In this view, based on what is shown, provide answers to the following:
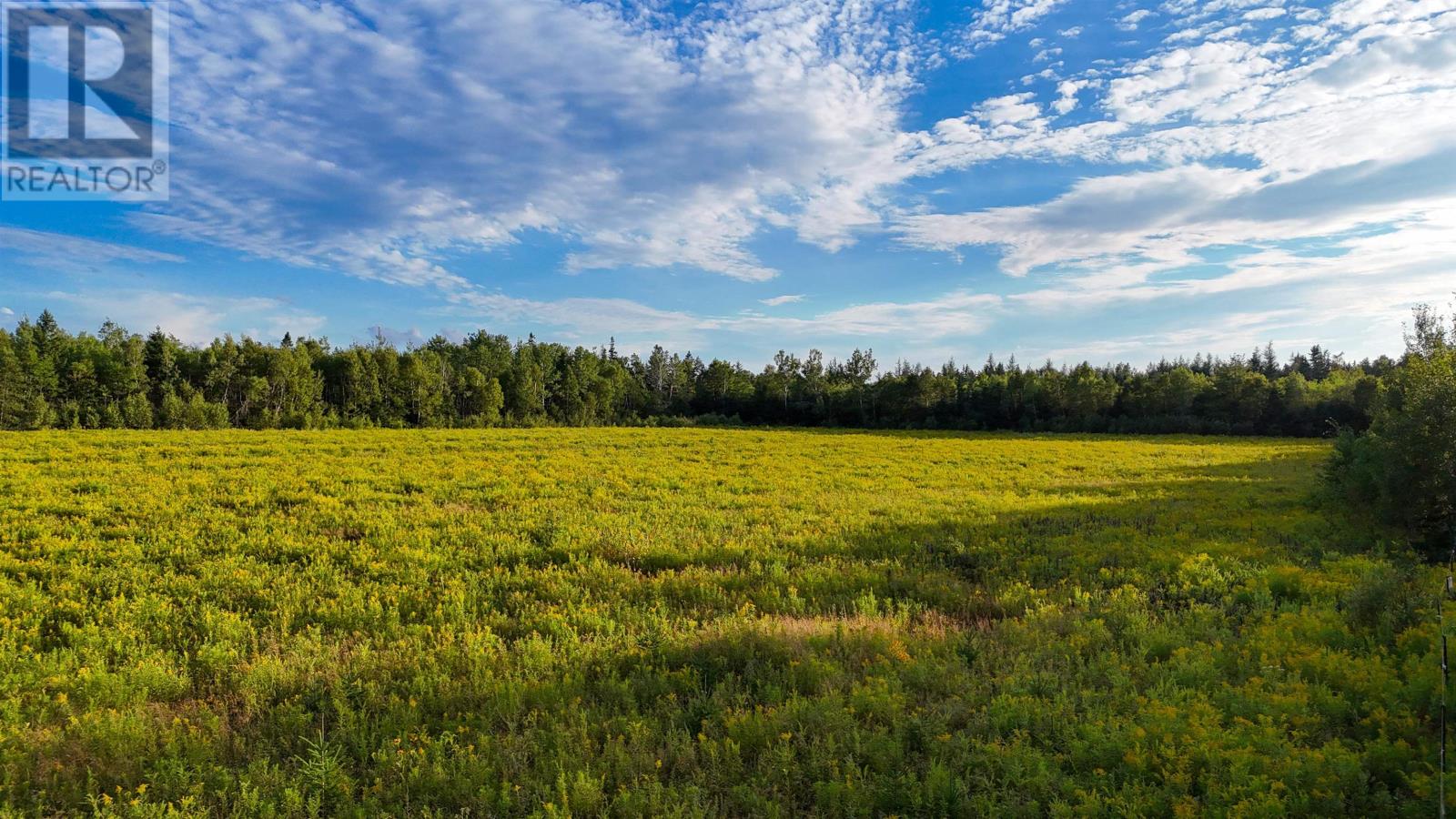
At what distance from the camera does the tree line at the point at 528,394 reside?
61.6 meters

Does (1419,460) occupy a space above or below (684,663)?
above

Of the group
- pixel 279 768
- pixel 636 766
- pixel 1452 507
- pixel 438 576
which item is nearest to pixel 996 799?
pixel 636 766

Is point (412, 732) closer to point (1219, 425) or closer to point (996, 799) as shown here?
point (996, 799)

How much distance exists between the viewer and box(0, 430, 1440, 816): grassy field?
5070 mm

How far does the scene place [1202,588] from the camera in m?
10.5

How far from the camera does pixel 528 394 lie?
89.1 m

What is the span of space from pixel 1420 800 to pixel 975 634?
414 cm

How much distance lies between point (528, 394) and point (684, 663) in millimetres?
86779

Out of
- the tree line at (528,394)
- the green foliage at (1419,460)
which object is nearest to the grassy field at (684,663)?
the green foliage at (1419,460)

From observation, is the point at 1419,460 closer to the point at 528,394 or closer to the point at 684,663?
the point at 684,663

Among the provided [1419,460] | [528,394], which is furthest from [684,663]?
[528,394]

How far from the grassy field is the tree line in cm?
5539

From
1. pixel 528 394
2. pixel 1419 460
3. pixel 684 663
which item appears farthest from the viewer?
pixel 528 394

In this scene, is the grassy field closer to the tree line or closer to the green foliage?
the green foliage
